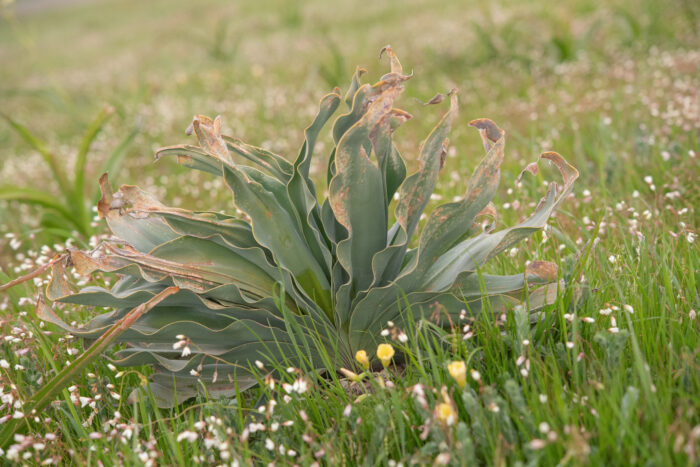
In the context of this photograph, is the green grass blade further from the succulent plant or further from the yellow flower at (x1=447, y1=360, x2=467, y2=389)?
the yellow flower at (x1=447, y1=360, x2=467, y2=389)

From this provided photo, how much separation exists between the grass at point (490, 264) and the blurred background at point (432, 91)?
1.5 inches

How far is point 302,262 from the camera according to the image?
217 cm

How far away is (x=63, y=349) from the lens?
274cm

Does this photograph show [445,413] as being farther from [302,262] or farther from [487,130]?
[487,130]

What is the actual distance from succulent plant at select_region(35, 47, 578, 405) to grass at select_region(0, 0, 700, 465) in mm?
120

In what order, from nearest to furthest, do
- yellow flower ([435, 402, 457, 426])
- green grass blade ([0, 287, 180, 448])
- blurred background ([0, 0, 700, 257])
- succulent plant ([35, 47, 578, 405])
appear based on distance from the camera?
yellow flower ([435, 402, 457, 426])
green grass blade ([0, 287, 180, 448])
succulent plant ([35, 47, 578, 405])
blurred background ([0, 0, 700, 257])

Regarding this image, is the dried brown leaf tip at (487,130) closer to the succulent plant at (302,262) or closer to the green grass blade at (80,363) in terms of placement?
the succulent plant at (302,262)

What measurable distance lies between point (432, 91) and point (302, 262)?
5.35m

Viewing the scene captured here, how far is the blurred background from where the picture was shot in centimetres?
451

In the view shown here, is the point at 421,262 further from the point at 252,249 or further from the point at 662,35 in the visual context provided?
the point at 662,35

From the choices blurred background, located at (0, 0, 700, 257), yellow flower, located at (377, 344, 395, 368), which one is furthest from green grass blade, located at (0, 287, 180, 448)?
blurred background, located at (0, 0, 700, 257)

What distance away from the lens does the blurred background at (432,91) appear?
177 inches

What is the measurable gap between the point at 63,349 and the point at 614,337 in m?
2.30

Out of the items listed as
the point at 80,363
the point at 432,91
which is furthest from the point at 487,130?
the point at 432,91
